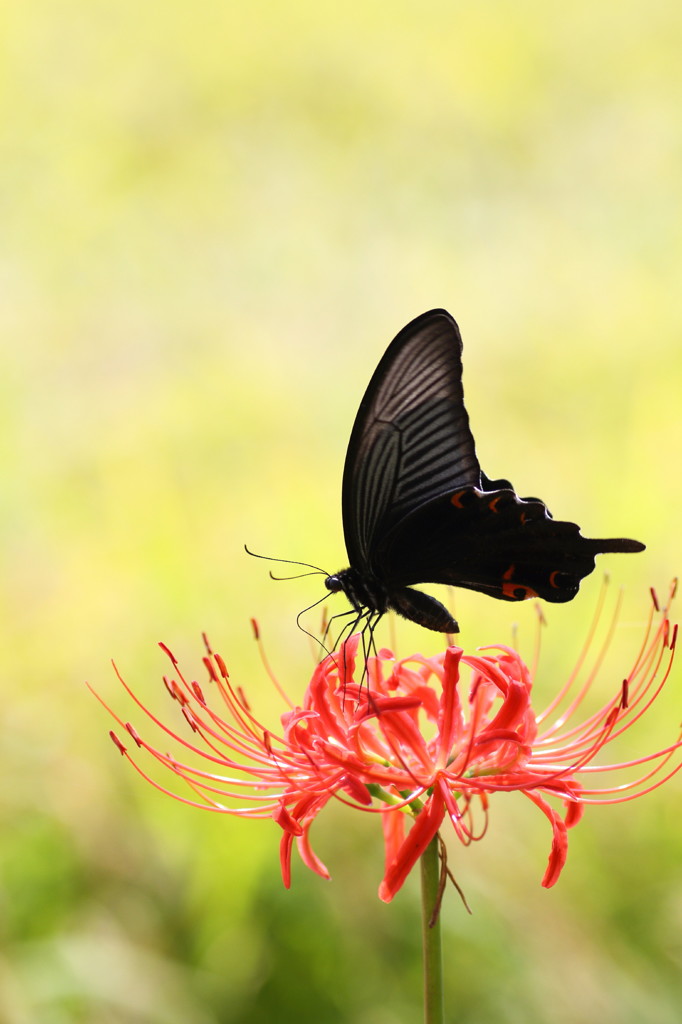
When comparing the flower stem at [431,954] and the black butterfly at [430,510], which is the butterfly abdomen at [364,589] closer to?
the black butterfly at [430,510]

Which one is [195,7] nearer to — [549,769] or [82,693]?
[82,693]

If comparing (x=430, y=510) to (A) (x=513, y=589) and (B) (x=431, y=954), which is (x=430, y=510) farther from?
(B) (x=431, y=954)

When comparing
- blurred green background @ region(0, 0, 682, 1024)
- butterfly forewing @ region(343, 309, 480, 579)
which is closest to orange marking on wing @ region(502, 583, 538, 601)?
butterfly forewing @ region(343, 309, 480, 579)

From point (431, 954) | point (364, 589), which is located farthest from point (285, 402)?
point (431, 954)

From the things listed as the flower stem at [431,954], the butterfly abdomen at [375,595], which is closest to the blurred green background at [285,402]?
the butterfly abdomen at [375,595]

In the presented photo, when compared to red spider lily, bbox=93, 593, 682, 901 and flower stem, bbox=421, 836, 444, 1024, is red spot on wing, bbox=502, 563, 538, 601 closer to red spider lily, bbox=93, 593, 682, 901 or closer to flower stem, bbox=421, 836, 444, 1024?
red spider lily, bbox=93, 593, 682, 901

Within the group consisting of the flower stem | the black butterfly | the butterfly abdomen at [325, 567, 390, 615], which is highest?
the black butterfly

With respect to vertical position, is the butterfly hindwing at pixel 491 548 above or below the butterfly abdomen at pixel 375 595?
above

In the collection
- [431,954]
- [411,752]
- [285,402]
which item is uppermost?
[285,402]
